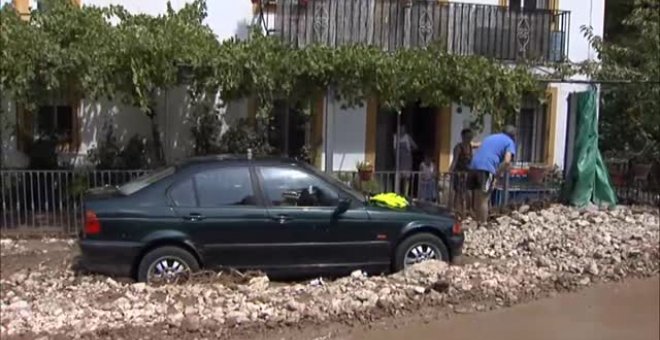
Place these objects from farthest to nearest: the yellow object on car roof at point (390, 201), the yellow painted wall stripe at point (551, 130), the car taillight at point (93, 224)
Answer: the yellow painted wall stripe at point (551, 130) → the yellow object on car roof at point (390, 201) → the car taillight at point (93, 224)

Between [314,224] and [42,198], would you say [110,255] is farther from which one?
[42,198]

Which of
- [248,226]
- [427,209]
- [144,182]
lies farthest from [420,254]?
[144,182]

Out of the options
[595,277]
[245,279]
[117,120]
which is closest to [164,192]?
[245,279]

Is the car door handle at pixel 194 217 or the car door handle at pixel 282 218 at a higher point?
the car door handle at pixel 194 217

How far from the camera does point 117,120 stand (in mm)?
13281

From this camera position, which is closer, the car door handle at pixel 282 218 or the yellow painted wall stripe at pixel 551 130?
the car door handle at pixel 282 218

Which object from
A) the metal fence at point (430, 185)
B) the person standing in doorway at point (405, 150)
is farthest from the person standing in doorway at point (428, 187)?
the person standing in doorway at point (405, 150)

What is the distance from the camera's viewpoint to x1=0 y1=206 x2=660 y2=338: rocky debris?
6215 mm

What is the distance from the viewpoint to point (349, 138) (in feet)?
46.5

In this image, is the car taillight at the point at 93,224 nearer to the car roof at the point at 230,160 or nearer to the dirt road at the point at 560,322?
the car roof at the point at 230,160

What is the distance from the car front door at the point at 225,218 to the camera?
733 centimetres

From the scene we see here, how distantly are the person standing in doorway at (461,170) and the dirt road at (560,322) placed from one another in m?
3.99

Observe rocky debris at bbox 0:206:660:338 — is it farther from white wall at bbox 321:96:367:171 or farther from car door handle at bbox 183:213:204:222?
white wall at bbox 321:96:367:171

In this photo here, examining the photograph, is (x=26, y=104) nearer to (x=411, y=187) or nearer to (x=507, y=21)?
(x=411, y=187)
